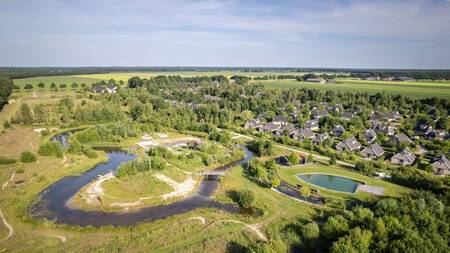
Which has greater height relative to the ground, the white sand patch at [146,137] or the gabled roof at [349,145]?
the gabled roof at [349,145]

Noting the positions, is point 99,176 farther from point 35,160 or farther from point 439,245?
point 439,245

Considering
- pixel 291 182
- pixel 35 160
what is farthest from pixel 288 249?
pixel 35 160

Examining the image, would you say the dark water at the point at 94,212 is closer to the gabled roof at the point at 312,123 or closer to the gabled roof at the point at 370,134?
the gabled roof at the point at 370,134

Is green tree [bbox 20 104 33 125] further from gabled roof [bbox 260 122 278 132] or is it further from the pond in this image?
the pond

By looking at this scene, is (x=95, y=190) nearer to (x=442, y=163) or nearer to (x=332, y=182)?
(x=332, y=182)

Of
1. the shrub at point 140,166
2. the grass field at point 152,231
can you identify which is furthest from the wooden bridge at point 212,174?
the shrub at point 140,166

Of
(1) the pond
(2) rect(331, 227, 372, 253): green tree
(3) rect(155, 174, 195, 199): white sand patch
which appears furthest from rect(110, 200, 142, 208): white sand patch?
(1) the pond
